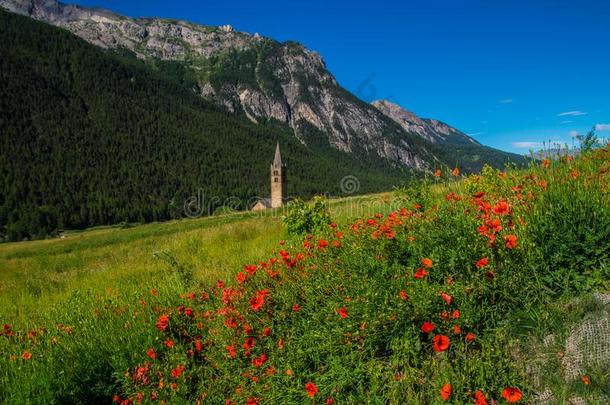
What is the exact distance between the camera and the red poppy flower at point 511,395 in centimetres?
252

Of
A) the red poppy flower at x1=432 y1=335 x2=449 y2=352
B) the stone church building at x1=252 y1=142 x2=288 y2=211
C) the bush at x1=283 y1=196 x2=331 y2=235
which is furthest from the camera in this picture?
the stone church building at x1=252 y1=142 x2=288 y2=211

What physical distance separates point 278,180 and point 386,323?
104 meters

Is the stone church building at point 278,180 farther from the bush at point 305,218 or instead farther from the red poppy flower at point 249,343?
the red poppy flower at point 249,343

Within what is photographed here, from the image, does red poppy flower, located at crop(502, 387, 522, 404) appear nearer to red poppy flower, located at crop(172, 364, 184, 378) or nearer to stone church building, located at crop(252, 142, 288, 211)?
red poppy flower, located at crop(172, 364, 184, 378)

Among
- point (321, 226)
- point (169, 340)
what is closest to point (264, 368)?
point (169, 340)

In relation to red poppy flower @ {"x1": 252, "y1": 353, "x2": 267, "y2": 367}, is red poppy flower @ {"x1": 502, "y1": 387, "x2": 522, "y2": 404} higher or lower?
higher

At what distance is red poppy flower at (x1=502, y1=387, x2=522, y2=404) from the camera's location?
8.27ft

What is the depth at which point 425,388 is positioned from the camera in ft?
9.92

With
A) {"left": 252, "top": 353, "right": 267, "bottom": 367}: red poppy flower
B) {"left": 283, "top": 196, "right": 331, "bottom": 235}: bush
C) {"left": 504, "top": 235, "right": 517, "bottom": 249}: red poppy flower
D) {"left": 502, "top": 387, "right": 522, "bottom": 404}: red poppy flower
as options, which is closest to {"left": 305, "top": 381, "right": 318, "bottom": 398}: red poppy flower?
{"left": 252, "top": 353, "right": 267, "bottom": 367}: red poppy flower

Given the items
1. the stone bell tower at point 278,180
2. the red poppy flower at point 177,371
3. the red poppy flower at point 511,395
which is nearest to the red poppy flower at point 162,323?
the red poppy flower at point 177,371

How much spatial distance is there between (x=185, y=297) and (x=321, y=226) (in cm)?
390

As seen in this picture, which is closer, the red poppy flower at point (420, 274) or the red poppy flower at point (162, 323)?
the red poppy flower at point (420, 274)

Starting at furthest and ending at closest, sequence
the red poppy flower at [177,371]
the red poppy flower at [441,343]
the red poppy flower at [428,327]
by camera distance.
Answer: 1. the red poppy flower at [177,371]
2. the red poppy flower at [428,327]
3. the red poppy flower at [441,343]

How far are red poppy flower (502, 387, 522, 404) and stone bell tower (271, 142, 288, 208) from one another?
330 feet
